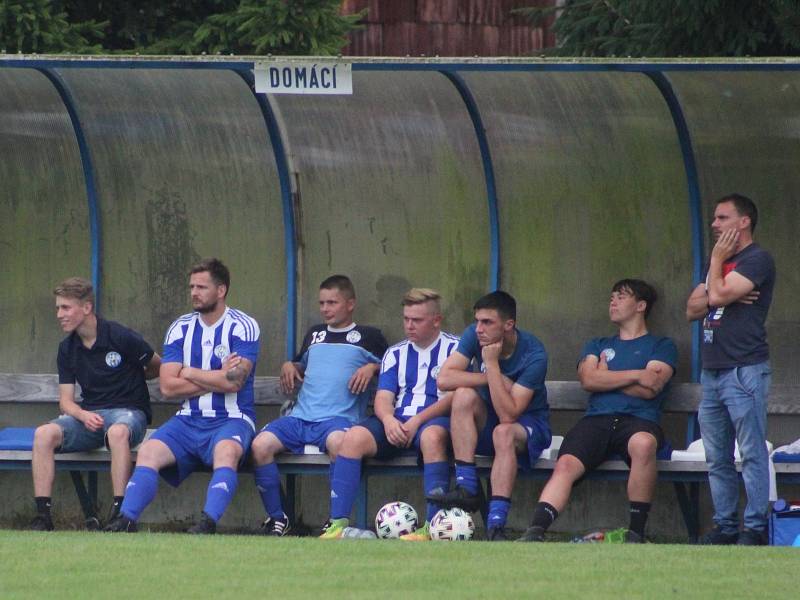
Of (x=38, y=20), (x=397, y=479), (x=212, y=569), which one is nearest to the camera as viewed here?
(x=212, y=569)

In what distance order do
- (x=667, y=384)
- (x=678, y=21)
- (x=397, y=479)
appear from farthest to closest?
1. (x=678, y=21)
2. (x=397, y=479)
3. (x=667, y=384)

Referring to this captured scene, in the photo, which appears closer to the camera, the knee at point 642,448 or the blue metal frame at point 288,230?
the knee at point 642,448

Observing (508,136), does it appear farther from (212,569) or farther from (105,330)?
(212,569)

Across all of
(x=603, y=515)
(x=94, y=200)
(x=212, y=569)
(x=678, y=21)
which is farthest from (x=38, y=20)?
(x=212, y=569)

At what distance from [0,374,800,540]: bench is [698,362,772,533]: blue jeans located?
0.34m

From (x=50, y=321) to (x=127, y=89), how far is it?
1.50m

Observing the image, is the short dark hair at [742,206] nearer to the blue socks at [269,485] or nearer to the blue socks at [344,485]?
the blue socks at [344,485]

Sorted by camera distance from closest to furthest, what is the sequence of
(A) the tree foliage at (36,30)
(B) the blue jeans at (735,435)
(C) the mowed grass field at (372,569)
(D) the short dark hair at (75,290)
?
1. (C) the mowed grass field at (372,569)
2. (B) the blue jeans at (735,435)
3. (D) the short dark hair at (75,290)
4. (A) the tree foliage at (36,30)

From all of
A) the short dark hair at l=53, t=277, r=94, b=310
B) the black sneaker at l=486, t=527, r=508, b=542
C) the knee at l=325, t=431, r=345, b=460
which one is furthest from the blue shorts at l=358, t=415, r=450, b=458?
the short dark hair at l=53, t=277, r=94, b=310

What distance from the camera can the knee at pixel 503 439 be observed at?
7.74 meters

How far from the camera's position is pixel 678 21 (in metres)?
10.1

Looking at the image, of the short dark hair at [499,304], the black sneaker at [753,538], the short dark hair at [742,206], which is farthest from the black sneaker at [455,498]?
the short dark hair at [742,206]

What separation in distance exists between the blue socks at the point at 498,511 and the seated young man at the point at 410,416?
28cm

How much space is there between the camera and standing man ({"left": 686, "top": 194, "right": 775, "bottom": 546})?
732 centimetres
